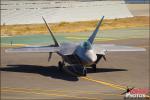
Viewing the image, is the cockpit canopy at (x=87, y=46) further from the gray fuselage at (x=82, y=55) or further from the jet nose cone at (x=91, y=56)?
the jet nose cone at (x=91, y=56)

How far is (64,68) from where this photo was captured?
3291cm

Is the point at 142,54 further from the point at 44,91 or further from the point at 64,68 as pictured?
the point at 44,91

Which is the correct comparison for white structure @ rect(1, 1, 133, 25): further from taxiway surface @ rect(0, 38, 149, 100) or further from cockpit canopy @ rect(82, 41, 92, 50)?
cockpit canopy @ rect(82, 41, 92, 50)

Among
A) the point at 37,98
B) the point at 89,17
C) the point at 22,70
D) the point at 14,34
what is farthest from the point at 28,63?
the point at 89,17

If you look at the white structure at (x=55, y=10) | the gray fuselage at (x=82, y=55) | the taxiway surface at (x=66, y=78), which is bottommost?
the white structure at (x=55, y=10)

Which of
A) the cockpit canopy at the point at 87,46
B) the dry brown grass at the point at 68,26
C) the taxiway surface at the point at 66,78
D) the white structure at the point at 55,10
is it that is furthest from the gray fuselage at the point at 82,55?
the white structure at the point at 55,10

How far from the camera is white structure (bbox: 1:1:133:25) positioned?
64312 mm

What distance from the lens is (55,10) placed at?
2662 inches

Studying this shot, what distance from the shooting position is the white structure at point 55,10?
211ft

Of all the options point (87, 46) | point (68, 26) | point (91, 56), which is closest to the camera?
point (91, 56)

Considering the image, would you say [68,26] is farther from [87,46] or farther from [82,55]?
[82,55]

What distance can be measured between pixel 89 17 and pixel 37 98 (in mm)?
50889

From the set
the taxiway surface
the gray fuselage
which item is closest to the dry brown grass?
the taxiway surface

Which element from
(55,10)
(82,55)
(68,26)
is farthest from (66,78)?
(55,10)
